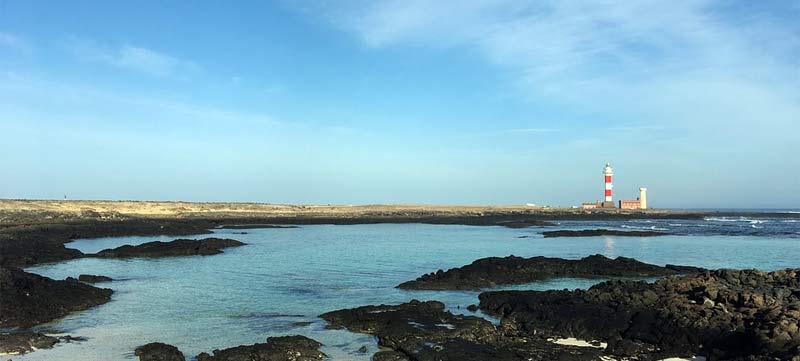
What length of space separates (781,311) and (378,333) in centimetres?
816

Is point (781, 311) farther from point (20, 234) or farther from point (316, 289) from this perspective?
point (20, 234)

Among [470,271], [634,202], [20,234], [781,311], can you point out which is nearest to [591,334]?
[781,311]

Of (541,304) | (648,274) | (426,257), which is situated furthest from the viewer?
(426,257)

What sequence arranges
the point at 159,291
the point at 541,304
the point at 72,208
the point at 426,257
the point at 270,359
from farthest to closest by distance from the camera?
the point at 72,208
the point at 426,257
the point at 159,291
the point at 541,304
the point at 270,359

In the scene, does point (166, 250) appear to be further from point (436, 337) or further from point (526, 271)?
point (436, 337)

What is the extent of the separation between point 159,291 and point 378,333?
9089mm

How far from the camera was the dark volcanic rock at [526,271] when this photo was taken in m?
19.4

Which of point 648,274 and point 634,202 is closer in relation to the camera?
point 648,274

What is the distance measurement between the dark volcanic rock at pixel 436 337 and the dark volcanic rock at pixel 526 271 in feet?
16.1

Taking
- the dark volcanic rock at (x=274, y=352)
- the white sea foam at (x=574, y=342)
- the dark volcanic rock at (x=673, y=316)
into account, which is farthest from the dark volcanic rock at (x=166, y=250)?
the white sea foam at (x=574, y=342)

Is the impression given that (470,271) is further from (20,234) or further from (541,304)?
(20,234)

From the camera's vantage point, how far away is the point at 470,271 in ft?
68.2

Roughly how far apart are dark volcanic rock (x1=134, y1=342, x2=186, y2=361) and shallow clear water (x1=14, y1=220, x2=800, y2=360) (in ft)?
0.92

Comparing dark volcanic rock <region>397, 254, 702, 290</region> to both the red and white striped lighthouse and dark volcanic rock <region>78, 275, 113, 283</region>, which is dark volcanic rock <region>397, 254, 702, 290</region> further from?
the red and white striped lighthouse
